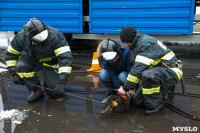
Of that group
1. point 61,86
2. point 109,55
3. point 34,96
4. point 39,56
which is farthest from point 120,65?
point 34,96

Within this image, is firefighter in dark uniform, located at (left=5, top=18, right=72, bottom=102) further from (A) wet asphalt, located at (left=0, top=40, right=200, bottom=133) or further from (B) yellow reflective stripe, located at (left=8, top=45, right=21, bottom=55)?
(A) wet asphalt, located at (left=0, top=40, right=200, bottom=133)

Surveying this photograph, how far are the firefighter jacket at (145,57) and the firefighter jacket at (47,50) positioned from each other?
0.94 m

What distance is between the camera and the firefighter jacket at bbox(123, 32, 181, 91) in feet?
9.07

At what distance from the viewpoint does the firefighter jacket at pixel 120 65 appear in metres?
3.22

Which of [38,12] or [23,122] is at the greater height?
[38,12]

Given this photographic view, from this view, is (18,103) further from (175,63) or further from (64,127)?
(175,63)

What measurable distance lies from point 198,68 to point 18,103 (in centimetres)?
392

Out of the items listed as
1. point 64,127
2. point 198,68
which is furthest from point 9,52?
point 198,68

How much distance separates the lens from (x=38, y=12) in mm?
6859

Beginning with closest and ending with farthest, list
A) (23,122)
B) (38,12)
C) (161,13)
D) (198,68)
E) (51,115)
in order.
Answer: (23,122), (51,115), (198,68), (161,13), (38,12)

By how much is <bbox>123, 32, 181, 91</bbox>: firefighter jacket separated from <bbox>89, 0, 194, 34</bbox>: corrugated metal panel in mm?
3210

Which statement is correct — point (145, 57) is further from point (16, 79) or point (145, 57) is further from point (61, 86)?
point (16, 79)

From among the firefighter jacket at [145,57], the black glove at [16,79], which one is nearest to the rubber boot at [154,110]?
the firefighter jacket at [145,57]

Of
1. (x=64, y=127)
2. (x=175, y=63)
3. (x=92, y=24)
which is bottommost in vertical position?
(x=64, y=127)
